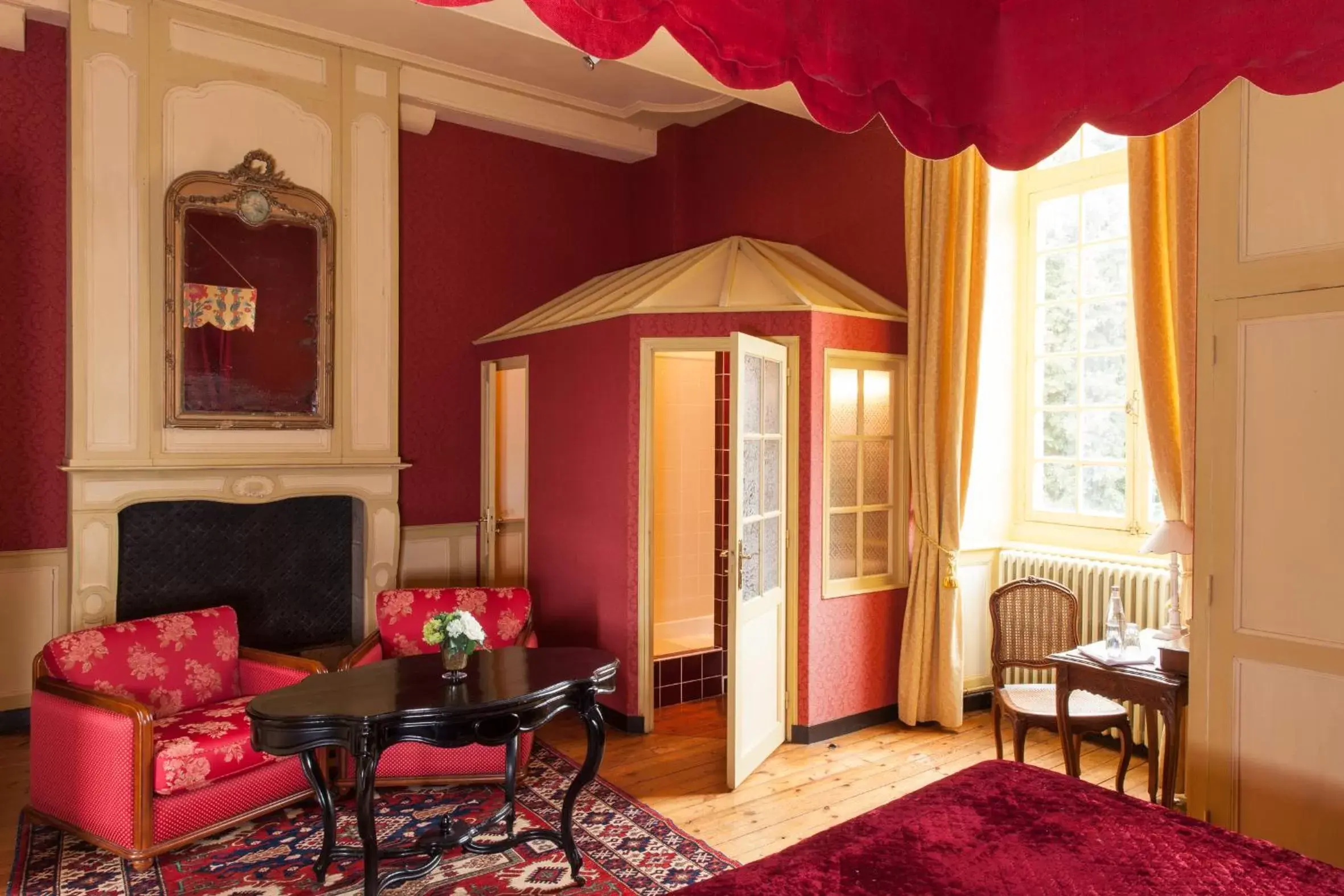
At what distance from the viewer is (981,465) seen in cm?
513

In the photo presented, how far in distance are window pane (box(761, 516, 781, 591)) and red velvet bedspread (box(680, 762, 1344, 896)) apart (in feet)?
7.11

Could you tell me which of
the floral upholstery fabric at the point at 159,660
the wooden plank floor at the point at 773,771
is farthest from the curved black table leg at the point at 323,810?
the wooden plank floor at the point at 773,771

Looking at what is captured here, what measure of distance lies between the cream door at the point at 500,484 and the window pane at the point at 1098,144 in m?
3.64

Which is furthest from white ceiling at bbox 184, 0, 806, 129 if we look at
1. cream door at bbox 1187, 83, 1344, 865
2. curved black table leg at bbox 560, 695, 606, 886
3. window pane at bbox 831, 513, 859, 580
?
curved black table leg at bbox 560, 695, 606, 886

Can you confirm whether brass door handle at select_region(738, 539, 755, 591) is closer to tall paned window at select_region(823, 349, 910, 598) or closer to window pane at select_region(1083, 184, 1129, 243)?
tall paned window at select_region(823, 349, 910, 598)

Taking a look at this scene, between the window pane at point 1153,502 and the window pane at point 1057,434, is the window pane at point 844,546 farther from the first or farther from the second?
the window pane at point 1153,502

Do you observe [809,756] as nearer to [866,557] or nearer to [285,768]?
[866,557]

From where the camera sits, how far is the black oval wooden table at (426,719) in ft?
9.61

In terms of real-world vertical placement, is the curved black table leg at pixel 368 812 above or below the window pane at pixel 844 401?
below

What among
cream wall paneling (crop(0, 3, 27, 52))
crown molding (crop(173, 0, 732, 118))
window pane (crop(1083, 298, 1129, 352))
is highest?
crown molding (crop(173, 0, 732, 118))

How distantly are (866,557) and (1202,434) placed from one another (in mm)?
2255

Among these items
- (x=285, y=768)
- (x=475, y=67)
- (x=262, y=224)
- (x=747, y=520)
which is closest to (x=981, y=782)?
(x=747, y=520)

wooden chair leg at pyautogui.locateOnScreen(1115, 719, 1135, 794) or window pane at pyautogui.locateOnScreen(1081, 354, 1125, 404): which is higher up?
window pane at pyautogui.locateOnScreen(1081, 354, 1125, 404)

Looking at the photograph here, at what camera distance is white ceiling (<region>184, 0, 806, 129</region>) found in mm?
4520
